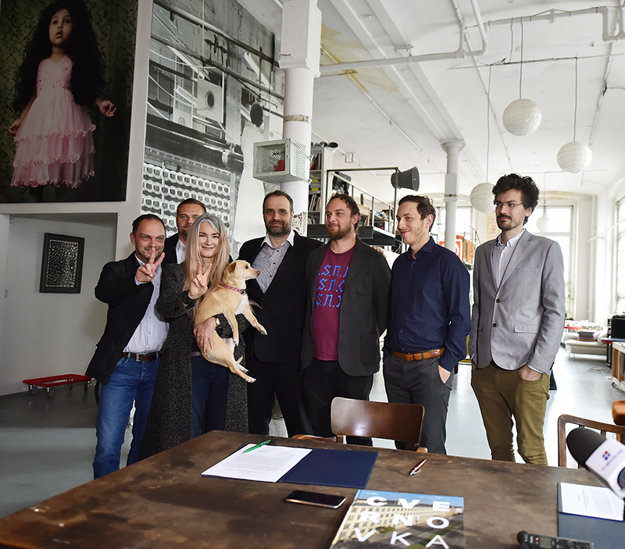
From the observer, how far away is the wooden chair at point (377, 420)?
238 centimetres

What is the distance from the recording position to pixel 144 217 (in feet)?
9.67

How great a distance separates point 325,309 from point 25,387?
5060 mm

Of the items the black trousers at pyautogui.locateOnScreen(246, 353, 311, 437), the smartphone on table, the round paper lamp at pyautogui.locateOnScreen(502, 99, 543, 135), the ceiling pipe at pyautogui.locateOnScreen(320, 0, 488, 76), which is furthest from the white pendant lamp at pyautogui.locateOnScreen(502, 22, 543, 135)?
the smartphone on table

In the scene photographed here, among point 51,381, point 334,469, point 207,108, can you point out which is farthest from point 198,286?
point 51,381

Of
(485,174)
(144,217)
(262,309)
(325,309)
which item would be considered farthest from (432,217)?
(485,174)

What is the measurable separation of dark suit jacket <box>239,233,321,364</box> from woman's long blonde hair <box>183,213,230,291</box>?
0.51 meters

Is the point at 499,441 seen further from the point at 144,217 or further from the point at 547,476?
the point at 144,217

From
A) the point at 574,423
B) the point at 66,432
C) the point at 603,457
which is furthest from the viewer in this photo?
the point at 66,432

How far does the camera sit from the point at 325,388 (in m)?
3.13

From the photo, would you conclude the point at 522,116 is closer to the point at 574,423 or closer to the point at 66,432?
the point at 574,423

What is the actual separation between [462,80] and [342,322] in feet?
24.4

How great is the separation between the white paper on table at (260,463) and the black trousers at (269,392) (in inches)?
48.4

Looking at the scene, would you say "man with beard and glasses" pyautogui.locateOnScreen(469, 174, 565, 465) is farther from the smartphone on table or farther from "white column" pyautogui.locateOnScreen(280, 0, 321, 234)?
"white column" pyautogui.locateOnScreen(280, 0, 321, 234)

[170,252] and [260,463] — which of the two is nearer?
[260,463]
